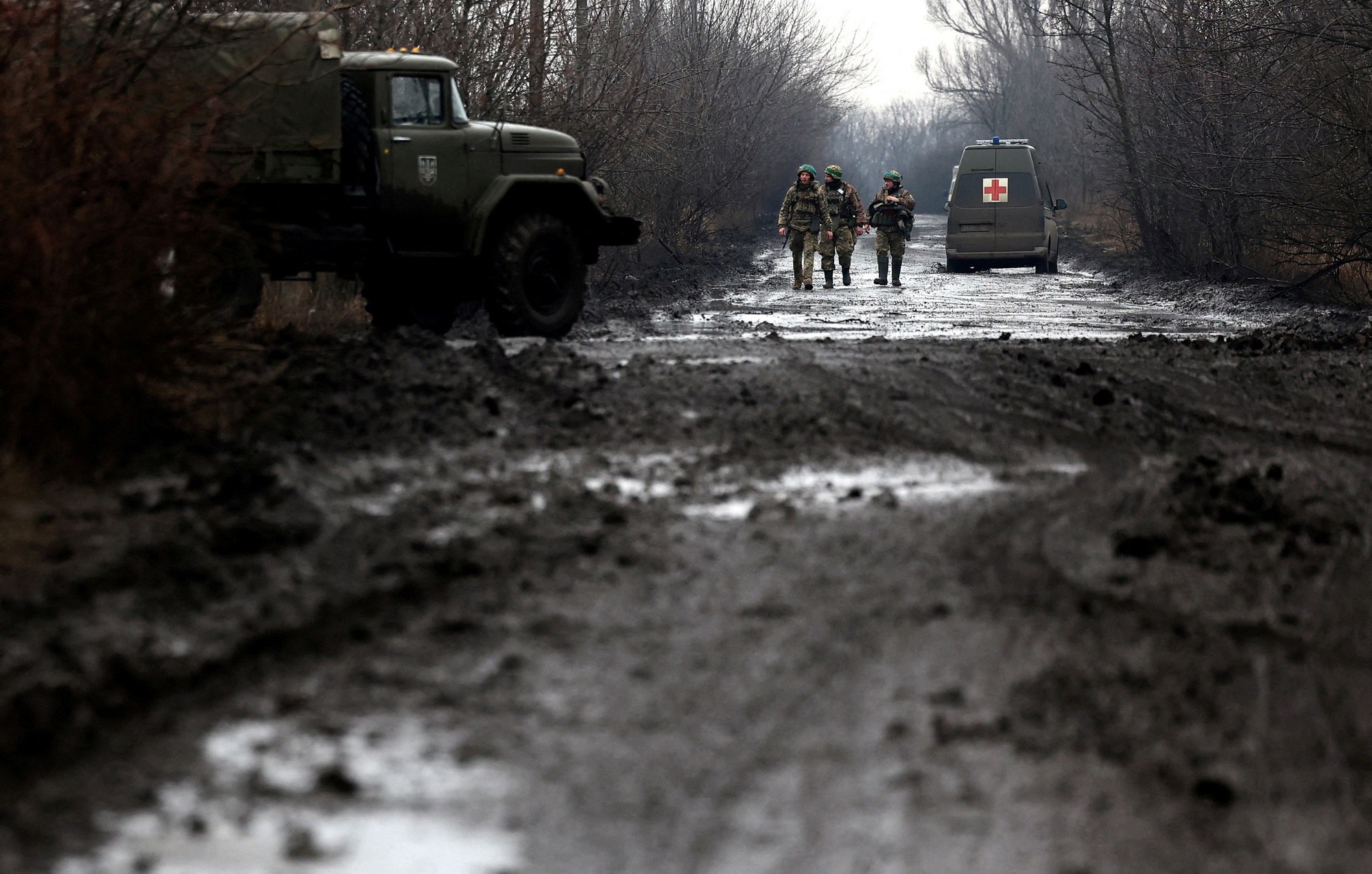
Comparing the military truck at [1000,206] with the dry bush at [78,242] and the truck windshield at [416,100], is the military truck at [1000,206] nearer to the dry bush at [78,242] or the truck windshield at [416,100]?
the truck windshield at [416,100]

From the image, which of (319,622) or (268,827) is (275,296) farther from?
(268,827)

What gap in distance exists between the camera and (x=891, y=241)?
23.0 m

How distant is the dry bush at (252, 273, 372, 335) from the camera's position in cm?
1208

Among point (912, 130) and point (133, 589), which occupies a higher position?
point (912, 130)

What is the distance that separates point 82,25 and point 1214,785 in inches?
256

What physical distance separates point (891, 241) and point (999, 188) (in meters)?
3.30

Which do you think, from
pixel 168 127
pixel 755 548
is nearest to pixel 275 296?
pixel 168 127

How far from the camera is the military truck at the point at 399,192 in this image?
10.4 m

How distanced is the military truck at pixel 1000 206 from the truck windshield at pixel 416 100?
15046 mm

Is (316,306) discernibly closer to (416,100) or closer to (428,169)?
(428,169)

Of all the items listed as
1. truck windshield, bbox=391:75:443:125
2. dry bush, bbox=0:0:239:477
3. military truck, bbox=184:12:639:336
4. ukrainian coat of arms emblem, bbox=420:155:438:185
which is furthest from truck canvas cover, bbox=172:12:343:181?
dry bush, bbox=0:0:239:477

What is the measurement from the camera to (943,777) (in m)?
3.42

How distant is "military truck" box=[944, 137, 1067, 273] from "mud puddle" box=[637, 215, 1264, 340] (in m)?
0.47

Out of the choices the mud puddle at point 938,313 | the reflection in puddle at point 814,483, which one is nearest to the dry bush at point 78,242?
the reflection in puddle at point 814,483
